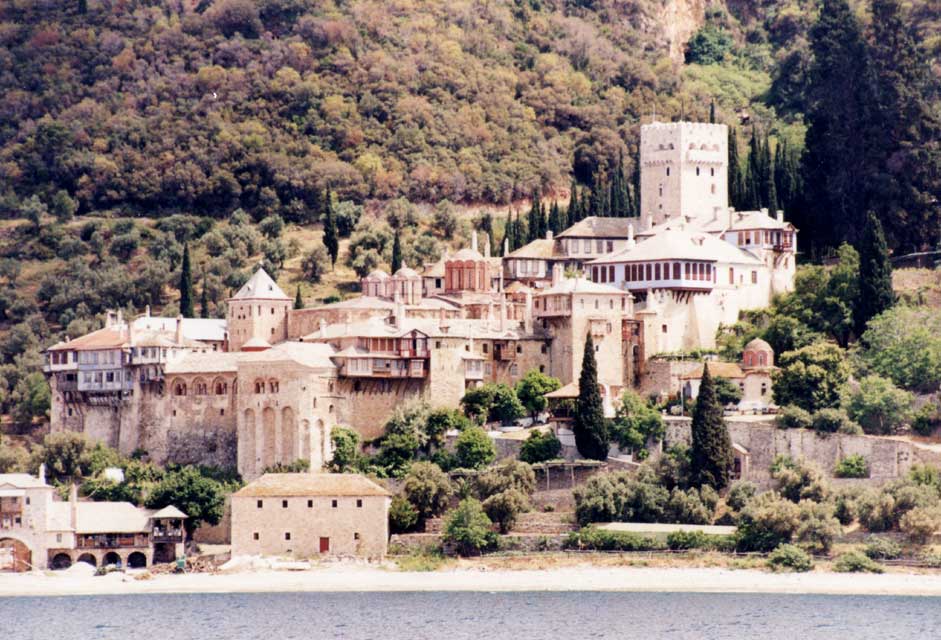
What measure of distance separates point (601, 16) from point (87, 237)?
4630cm

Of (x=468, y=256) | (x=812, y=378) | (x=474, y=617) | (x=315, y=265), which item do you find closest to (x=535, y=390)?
(x=812, y=378)

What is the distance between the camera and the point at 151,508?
81625mm

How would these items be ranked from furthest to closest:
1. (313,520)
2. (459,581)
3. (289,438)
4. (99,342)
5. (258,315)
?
A: 1. (258,315)
2. (99,342)
3. (289,438)
4. (313,520)
5. (459,581)

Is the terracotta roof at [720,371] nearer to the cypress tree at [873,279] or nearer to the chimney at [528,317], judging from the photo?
the cypress tree at [873,279]

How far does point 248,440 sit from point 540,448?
10.8 m

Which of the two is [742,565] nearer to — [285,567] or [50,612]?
[285,567]

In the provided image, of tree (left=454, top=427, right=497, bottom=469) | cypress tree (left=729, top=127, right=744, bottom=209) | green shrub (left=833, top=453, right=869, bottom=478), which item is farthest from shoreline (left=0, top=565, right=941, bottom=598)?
cypress tree (left=729, top=127, right=744, bottom=209)

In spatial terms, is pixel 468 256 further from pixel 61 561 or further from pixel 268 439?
pixel 61 561

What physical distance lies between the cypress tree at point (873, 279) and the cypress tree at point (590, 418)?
1135 centimetres

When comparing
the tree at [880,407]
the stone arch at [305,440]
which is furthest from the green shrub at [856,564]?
the stone arch at [305,440]

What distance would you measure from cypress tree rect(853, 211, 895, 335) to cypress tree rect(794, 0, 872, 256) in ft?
24.0

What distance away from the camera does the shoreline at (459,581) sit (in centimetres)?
7394

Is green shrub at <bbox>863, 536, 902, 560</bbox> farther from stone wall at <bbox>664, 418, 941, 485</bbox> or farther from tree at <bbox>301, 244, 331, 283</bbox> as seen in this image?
tree at <bbox>301, 244, 331, 283</bbox>

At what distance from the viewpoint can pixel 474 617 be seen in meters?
72.5
